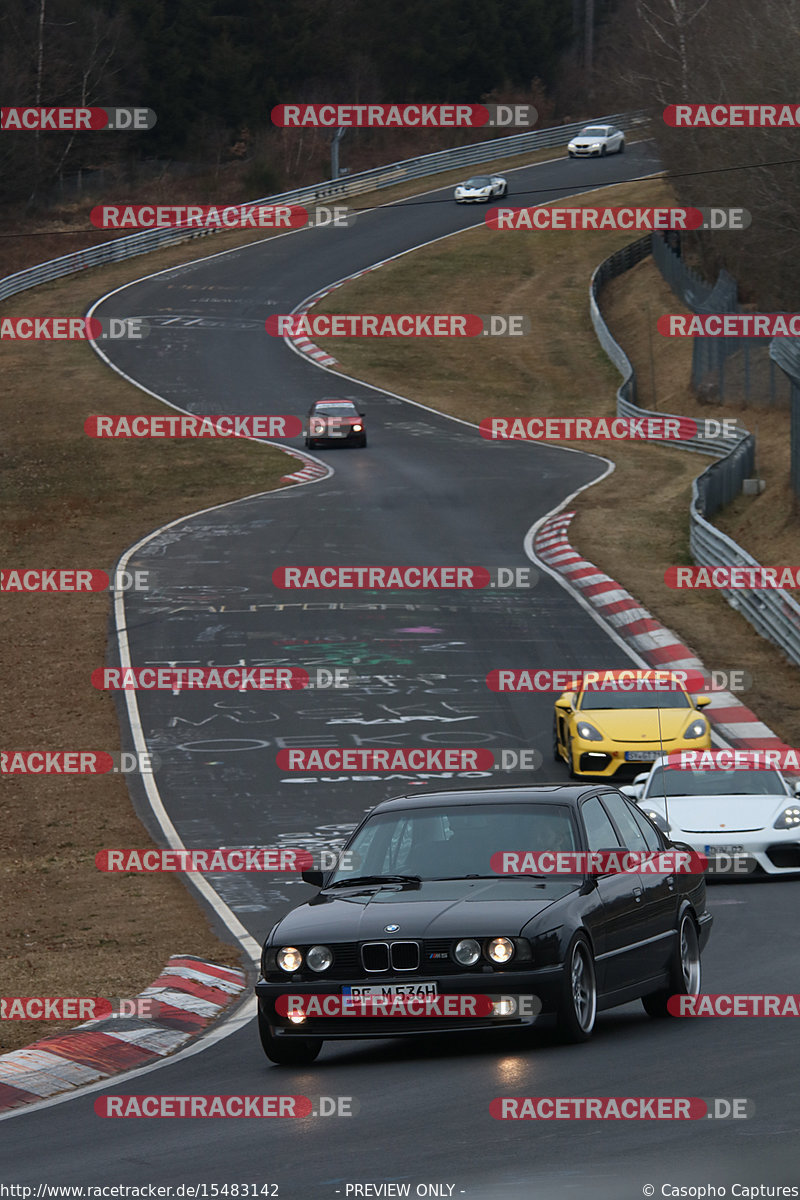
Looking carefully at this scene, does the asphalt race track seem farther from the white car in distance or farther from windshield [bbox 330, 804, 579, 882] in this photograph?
the white car in distance

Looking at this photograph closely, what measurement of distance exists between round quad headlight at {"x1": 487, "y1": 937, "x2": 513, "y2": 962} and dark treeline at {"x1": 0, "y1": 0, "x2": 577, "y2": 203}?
81.1 metres

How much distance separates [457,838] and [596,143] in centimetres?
8226

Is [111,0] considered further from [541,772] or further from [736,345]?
[541,772]

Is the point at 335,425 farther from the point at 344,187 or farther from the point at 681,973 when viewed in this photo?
the point at 344,187

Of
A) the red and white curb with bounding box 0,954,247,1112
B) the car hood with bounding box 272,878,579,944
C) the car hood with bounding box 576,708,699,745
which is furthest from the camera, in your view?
the car hood with bounding box 576,708,699,745

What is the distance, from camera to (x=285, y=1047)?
9.33 m

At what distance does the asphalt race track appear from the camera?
712 centimetres

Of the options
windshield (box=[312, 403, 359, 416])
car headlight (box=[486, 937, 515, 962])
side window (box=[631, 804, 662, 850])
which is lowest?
windshield (box=[312, 403, 359, 416])

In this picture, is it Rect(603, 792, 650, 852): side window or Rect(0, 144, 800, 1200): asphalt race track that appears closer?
Rect(0, 144, 800, 1200): asphalt race track

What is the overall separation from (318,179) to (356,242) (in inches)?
704

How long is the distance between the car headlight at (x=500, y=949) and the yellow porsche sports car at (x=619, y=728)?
36.7ft

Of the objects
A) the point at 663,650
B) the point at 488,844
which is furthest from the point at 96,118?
the point at 488,844

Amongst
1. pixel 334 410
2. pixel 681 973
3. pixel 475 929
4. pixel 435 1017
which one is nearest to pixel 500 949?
pixel 475 929

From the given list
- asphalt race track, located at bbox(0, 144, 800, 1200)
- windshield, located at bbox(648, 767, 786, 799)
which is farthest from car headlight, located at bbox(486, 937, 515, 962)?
windshield, located at bbox(648, 767, 786, 799)
